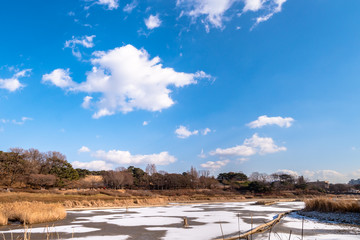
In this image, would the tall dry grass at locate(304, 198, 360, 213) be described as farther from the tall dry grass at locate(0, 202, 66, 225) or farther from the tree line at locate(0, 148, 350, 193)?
the tree line at locate(0, 148, 350, 193)

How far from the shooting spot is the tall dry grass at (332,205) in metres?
17.2

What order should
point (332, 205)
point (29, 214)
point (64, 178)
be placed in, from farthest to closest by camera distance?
point (64, 178) → point (332, 205) → point (29, 214)

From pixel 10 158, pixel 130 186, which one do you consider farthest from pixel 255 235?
pixel 130 186

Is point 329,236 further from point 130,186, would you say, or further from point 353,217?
point 130,186

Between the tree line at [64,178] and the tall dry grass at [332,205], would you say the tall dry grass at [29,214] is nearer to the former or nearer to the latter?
the tall dry grass at [332,205]

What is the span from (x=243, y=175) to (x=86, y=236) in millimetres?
89997

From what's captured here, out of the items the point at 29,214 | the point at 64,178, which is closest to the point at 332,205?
the point at 29,214

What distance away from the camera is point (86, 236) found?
33.2 ft

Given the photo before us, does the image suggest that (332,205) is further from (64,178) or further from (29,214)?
(64,178)

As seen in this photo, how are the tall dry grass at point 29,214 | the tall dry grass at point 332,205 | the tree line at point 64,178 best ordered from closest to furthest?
the tall dry grass at point 29,214, the tall dry grass at point 332,205, the tree line at point 64,178

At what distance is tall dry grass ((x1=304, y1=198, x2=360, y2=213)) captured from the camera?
17.2m

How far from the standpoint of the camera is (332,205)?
18.4m

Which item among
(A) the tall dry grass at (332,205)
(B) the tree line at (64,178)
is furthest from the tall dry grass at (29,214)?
(B) the tree line at (64,178)

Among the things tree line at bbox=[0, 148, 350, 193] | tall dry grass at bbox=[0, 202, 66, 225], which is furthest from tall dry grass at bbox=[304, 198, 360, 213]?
tree line at bbox=[0, 148, 350, 193]
